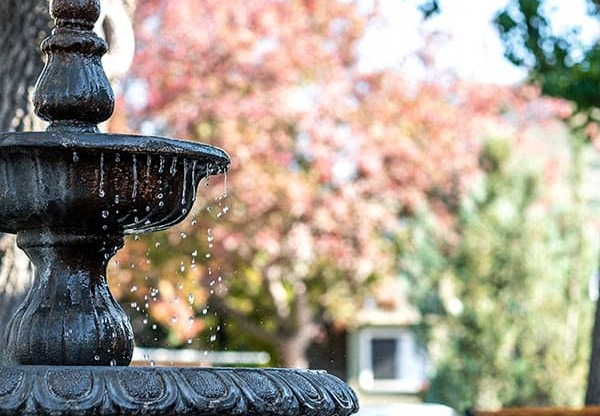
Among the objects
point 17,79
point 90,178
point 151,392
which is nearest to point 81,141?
point 90,178

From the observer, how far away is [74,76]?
471 centimetres

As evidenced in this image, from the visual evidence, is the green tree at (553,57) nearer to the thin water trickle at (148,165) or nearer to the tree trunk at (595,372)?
the tree trunk at (595,372)

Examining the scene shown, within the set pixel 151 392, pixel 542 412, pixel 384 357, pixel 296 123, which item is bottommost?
pixel 384 357

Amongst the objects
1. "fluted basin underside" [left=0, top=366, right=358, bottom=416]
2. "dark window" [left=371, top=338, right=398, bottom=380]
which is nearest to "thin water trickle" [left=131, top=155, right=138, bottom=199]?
"fluted basin underside" [left=0, top=366, right=358, bottom=416]

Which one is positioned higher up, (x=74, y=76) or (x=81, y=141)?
(x=74, y=76)

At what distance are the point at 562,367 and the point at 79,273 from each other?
13.8m

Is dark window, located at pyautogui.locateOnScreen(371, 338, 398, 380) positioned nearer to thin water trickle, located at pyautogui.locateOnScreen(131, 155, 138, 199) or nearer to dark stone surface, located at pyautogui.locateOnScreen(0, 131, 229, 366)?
dark stone surface, located at pyautogui.locateOnScreen(0, 131, 229, 366)

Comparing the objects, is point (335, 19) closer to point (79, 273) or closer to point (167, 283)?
point (167, 283)

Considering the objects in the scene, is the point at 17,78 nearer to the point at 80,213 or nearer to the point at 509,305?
the point at 80,213

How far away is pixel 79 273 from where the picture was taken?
4660 mm

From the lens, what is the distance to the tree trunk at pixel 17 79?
739cm

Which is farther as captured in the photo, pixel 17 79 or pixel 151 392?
pixel 17 79

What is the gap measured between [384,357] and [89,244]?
24137 mm

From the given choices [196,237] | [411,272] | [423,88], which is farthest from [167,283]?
[423,88]
